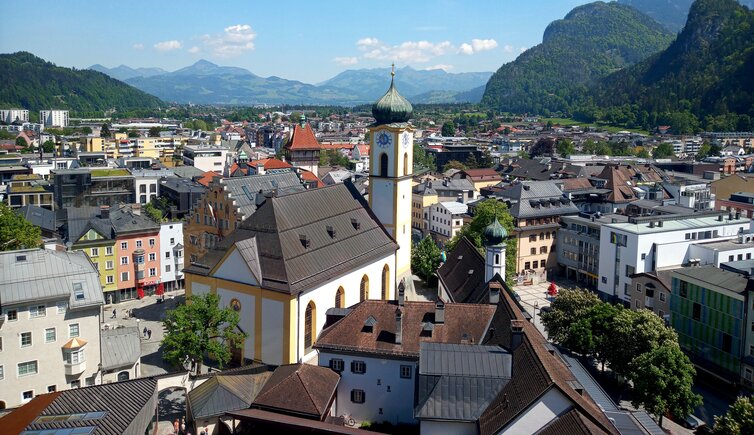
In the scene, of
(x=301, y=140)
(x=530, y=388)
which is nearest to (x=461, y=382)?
(x=530, y=388)

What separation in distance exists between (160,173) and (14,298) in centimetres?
6668

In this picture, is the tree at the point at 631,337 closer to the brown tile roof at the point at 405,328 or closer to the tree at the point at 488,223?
the brown tile roof at the point at 405,328

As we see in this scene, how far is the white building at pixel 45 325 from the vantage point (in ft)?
118

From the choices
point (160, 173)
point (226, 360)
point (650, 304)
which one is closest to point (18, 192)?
point (160, 173)

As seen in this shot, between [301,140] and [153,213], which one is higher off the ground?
[301,140]

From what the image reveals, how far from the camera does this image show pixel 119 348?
4062 cm

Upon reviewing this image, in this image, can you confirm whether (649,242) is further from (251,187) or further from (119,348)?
(119,348)

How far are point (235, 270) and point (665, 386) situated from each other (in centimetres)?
2504

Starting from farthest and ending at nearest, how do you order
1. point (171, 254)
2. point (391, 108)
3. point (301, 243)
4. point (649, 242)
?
point (171, 254) < point (649, 242) < point (391, 108) < point (301, 243)

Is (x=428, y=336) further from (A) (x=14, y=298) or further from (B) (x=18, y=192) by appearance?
(B) (x=18, y=192)

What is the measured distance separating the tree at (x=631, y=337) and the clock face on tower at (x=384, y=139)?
21.8 meters

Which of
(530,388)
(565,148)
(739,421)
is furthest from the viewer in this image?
(565,148)

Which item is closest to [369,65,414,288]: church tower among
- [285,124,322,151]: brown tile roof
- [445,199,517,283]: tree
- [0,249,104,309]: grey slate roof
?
[445,199,517,283]: tree

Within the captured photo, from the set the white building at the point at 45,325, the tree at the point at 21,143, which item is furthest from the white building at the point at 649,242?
the tree at the point at 21,143
